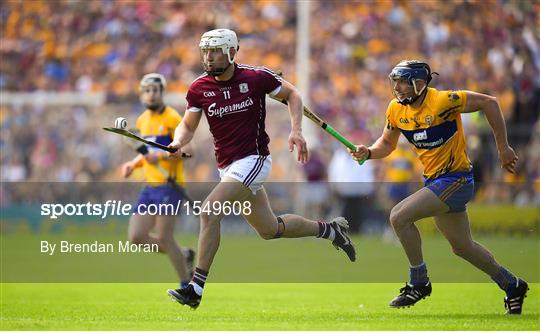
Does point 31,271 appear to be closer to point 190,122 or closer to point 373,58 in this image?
point 190,122

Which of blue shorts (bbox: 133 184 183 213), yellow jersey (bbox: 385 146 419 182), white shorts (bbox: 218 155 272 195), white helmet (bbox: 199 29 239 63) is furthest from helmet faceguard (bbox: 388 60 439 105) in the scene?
yellow jersey (bbox: 385 146 419 182)

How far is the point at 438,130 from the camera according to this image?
11023 millimetres

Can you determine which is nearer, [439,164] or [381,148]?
[439,164]

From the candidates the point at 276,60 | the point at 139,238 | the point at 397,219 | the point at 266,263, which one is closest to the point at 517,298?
the point at 397,219

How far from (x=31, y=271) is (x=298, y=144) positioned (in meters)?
8.04

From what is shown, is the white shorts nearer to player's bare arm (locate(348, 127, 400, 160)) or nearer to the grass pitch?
player's bare arm (locate(348, 127, 400, 160))

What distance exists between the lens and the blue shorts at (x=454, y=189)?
11.0 metres

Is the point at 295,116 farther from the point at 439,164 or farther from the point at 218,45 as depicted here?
the point at 439,164

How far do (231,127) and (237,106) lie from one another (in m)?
0.21

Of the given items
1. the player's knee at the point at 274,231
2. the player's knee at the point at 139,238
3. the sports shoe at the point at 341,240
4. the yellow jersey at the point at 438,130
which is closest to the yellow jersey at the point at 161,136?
the player's knee at the point at 139,238

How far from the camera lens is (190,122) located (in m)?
11.4

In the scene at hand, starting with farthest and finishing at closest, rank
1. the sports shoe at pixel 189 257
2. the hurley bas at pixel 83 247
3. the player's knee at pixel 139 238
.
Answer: the hurley bas at pixel 83 247 < the sports shoe at pixel 189 257 < the player's knee at pixel 139 238

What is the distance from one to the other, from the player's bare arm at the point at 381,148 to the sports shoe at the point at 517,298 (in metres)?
1.83

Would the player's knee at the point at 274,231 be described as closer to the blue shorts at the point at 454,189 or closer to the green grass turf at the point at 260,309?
the green grass turf at the point at 260,309
